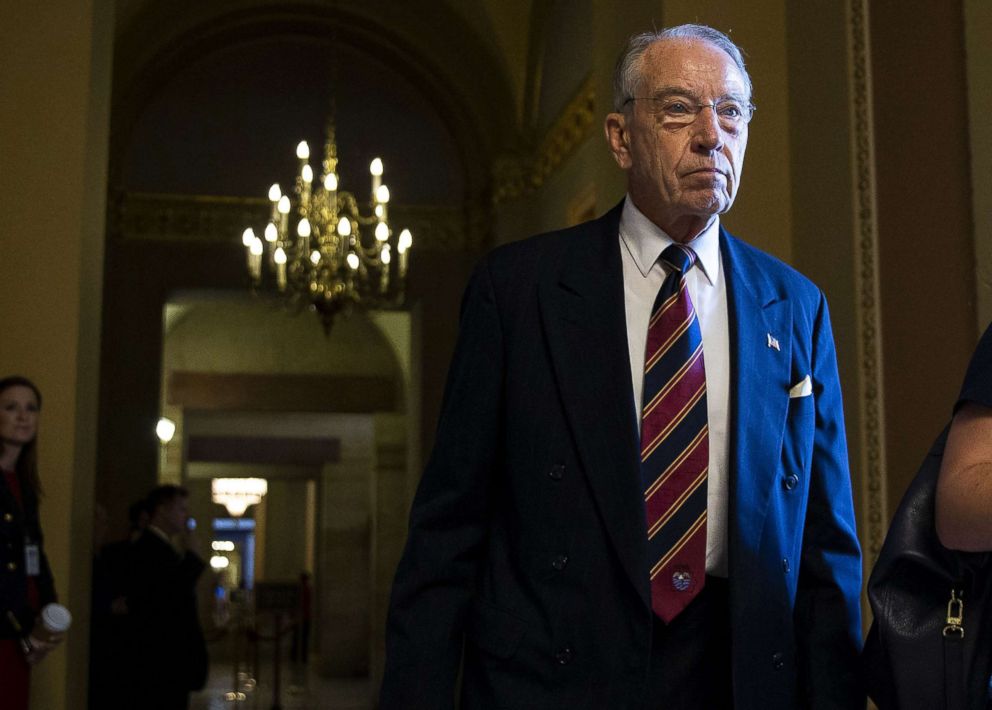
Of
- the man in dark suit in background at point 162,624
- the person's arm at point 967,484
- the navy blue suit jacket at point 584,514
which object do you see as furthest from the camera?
the man in dark suit in background at point 162,624

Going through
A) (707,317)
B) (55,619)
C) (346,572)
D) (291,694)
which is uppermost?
(707,317)

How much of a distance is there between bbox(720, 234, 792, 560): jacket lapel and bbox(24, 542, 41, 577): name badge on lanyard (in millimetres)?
3406

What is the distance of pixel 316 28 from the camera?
12.7 meters

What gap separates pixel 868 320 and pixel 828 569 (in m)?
2.45

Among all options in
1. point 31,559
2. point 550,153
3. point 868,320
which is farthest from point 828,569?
point 550,153

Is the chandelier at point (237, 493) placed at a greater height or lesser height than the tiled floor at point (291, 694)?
greater

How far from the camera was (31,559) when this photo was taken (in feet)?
16.9

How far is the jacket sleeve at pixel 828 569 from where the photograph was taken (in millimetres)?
2229

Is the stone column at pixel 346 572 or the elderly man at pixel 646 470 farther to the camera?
the stone column at pixel 346 572

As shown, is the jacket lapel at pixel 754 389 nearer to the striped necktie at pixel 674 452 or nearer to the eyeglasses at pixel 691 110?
the striped necktie at pixel 674 452

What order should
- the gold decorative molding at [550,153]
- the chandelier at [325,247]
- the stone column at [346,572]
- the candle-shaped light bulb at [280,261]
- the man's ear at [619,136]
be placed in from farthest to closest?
the stone column at [346,572], the gold decorative molding at [550,153], the chandelier at [325,247], the candle-shaped light bulb at [280,261], the man's ear at [619,136]

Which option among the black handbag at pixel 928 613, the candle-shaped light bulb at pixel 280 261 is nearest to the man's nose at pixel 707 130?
the black handbag at pixel 928 613

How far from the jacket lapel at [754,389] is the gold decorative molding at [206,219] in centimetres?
1037

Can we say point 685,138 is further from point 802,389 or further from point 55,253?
point 55,253
